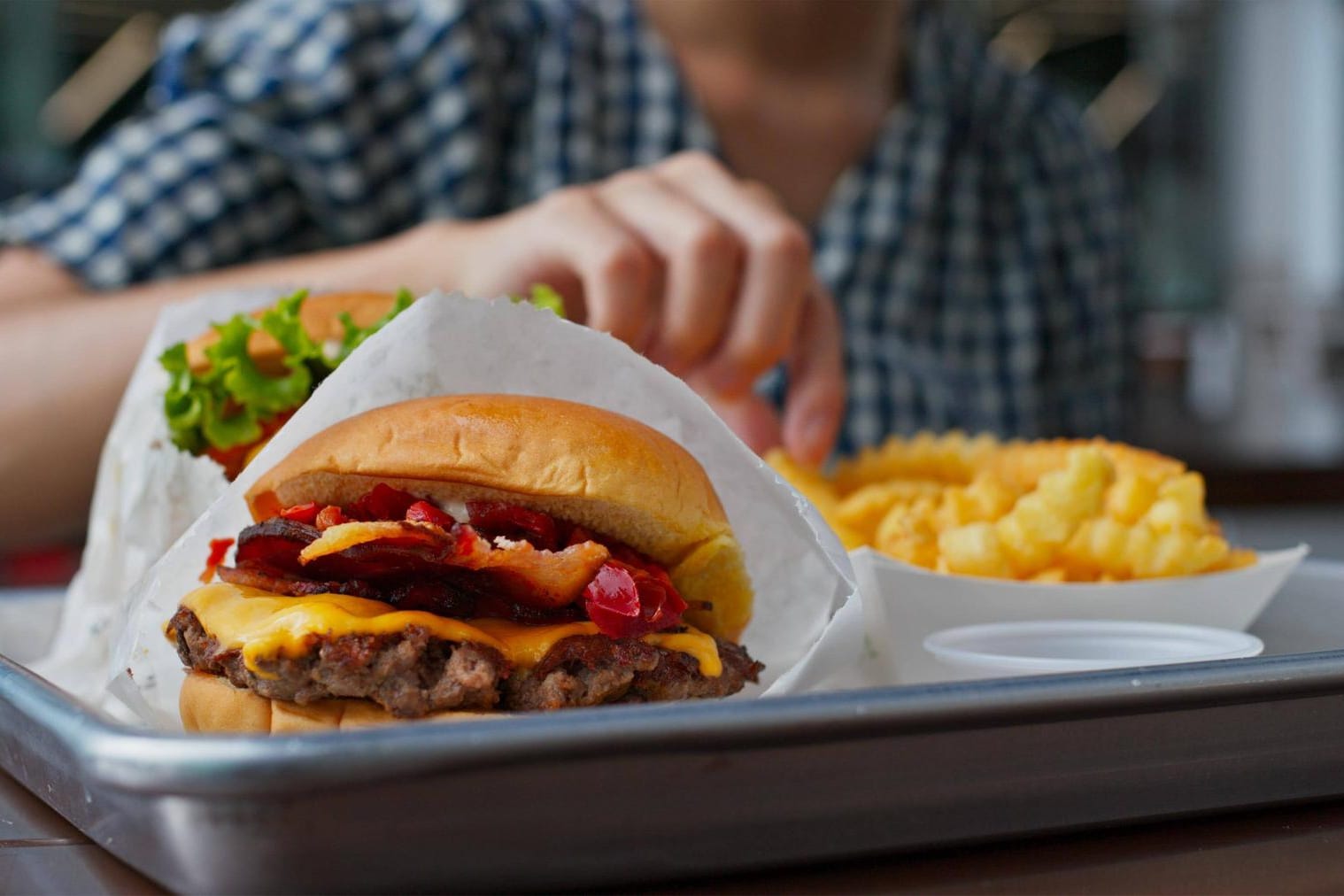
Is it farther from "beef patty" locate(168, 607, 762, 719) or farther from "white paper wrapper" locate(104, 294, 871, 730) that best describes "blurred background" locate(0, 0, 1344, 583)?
"beef patty" locate(168, 607, 762, 719)

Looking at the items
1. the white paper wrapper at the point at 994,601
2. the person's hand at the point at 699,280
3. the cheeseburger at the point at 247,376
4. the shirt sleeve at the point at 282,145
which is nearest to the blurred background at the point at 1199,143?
the shirt sleeve at the point at 282,145

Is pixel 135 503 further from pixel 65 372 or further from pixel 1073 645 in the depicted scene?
pixel 65 372

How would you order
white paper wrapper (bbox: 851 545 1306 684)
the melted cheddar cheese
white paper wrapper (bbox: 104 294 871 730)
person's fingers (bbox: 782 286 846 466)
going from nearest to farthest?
the melted cheddar cheese < white paper wrapper (bbox: 104 294 871 730) < white paper wrapper (bbox: 851 545 1306 684) < person's fingers (bbox: 782 286 846 466)

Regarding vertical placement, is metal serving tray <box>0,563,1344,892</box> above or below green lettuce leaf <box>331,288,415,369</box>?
below

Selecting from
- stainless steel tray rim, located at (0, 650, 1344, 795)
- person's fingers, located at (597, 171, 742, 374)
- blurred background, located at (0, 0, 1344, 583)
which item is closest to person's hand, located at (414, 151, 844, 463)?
person's fingers, located at (597, 171, 742, 374)

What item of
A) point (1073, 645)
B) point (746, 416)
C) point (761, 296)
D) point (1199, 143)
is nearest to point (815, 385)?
point (746, 416)

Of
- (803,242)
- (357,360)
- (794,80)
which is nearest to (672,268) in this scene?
(803,242)

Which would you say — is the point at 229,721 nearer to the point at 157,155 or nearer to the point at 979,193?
the point at 157,155
